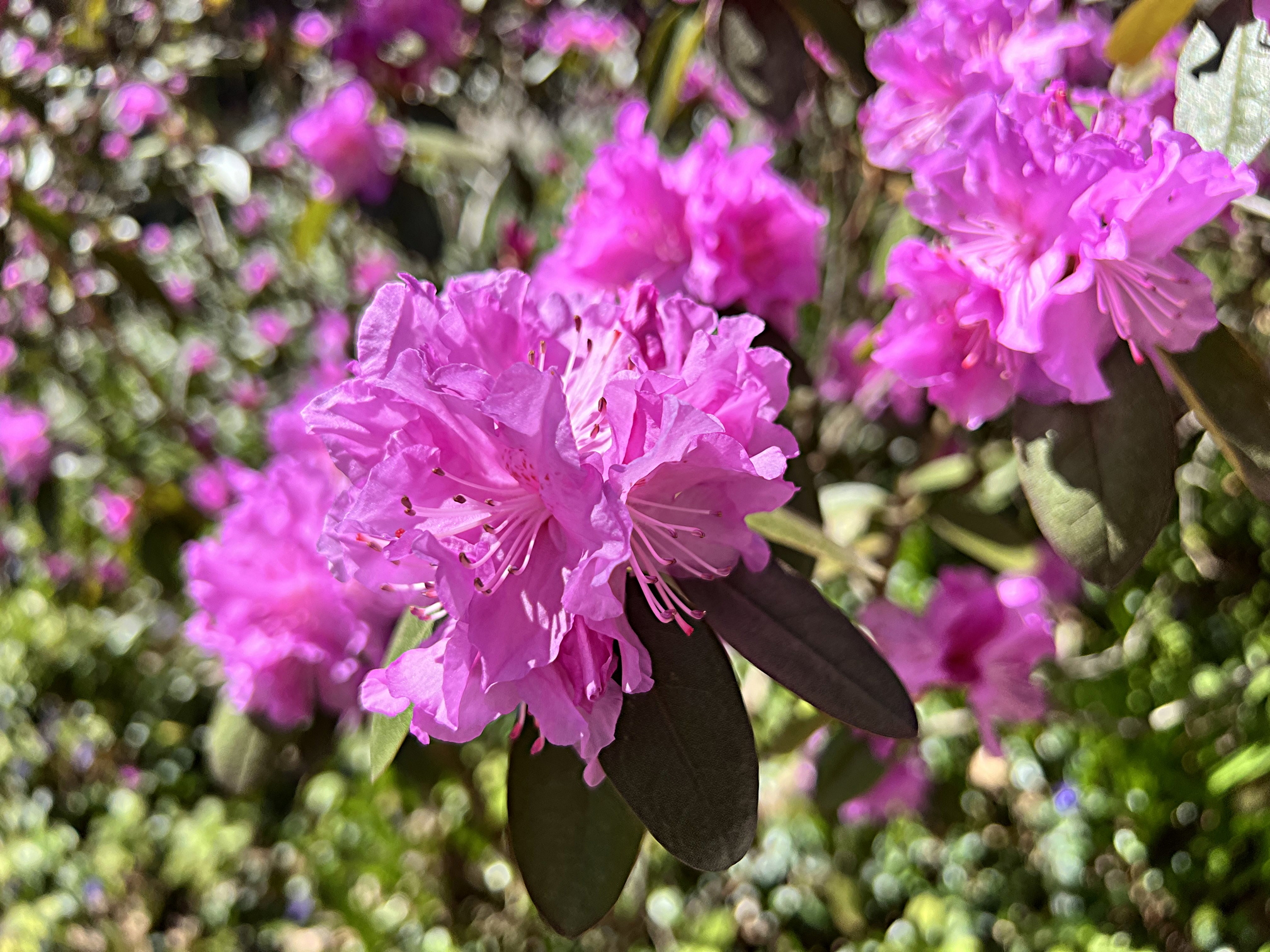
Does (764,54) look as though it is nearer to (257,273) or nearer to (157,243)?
(257,273)

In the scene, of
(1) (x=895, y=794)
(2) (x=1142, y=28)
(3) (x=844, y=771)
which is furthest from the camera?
(1) (x=895, y=794)

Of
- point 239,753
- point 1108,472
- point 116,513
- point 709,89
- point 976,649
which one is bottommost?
point 116,513

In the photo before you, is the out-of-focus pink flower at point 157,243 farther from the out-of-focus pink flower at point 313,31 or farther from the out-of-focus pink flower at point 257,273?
the out-of-focus pink flower at point 313,31

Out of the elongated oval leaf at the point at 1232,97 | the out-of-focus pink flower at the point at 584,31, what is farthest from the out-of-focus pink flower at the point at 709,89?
the elongated oval leaf at the point at 1232,97

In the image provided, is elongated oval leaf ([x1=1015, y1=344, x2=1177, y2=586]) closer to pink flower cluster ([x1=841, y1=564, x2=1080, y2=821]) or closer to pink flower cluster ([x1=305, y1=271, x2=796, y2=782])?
pink flower cluster ([x1=305, y1=271, x2=796, y2=782])

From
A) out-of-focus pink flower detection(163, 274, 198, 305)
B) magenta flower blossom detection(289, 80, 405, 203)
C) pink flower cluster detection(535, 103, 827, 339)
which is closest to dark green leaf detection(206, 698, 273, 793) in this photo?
pink flower cluster detection(535, 103, 827, 339)

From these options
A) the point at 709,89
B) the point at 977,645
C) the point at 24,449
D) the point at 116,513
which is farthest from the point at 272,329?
the point at 977,645
